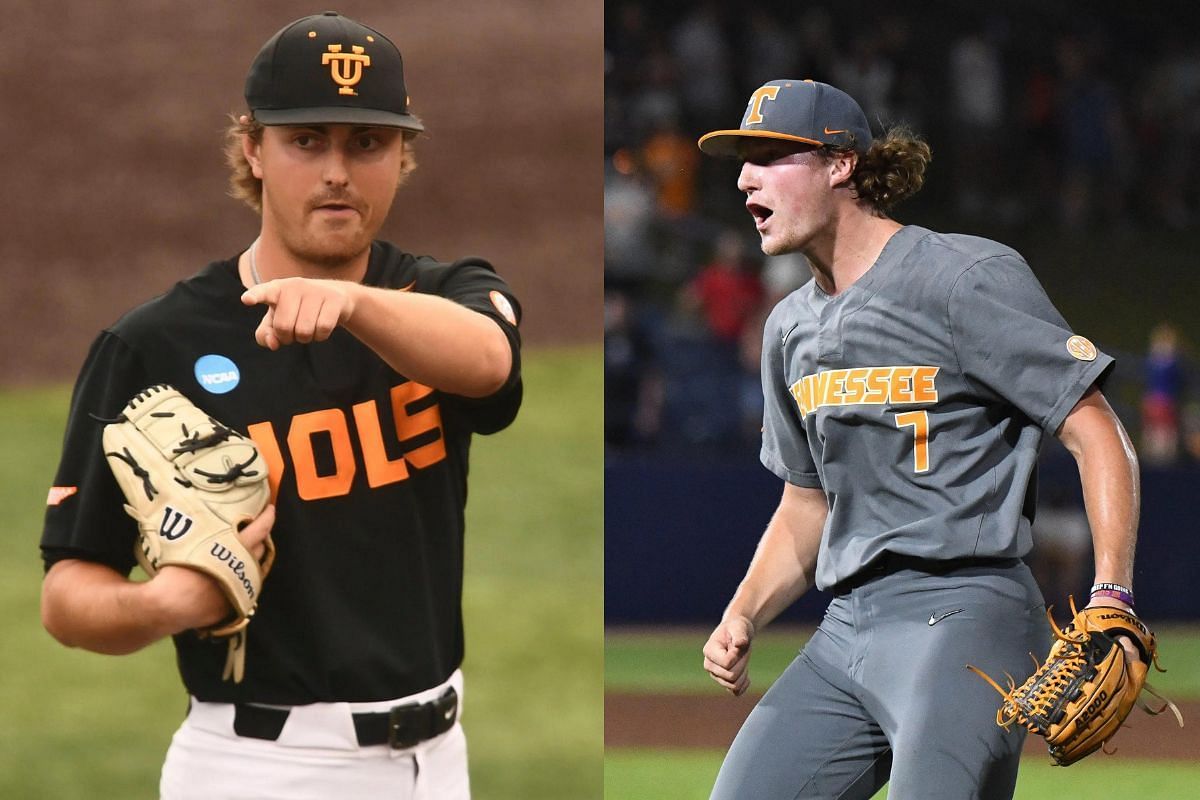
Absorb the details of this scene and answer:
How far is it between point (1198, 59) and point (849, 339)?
13.5 metres

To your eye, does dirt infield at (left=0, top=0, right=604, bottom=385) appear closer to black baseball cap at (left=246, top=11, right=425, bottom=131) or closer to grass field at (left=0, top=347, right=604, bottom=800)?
grass field at (left=0, top=347, right=604, bottom=800)

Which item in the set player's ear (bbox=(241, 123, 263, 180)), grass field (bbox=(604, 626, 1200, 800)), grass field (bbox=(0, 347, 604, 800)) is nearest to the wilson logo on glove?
player's ear (bbox=(241, 123, 263, 180))

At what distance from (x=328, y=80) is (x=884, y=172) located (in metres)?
1.39

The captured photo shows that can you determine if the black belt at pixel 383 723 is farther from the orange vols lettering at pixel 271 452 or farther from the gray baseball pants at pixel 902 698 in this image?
the gray baseball pants at pixel 902 698

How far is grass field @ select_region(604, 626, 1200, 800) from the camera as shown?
21.5 feet

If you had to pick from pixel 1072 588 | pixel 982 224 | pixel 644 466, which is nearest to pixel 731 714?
pixel 644 466

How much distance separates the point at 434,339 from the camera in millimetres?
2082

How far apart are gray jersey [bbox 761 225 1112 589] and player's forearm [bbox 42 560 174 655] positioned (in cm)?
145

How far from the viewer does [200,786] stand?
2357mm

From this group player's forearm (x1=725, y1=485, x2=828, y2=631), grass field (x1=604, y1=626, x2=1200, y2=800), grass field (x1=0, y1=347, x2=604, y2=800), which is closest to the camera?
player's forearm (x1=725, y1=485, x2=828, y2=631)

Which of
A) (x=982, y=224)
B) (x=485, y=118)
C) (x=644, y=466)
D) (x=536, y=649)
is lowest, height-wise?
(x=536, y=649)

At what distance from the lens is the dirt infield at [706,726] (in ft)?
24.3

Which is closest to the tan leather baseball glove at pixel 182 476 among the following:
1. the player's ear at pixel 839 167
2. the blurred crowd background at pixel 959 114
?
the player's ear at pixel 839 167

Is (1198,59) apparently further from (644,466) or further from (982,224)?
(644,466)
